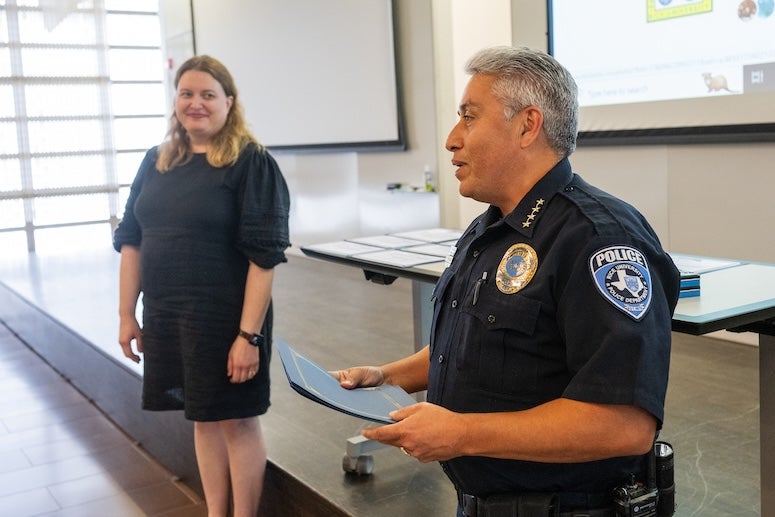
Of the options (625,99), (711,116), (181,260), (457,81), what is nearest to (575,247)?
(181,260)

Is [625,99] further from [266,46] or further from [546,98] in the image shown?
[266,46]

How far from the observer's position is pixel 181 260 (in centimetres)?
238

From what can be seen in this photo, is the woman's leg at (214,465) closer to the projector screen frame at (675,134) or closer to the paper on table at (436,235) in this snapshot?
the paper on table at (436,235)

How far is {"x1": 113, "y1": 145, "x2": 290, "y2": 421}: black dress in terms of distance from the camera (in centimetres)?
236

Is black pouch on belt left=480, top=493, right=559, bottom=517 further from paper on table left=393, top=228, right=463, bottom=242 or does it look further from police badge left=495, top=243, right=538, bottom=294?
paper on table left=393, top=228, right=463, bottom=242

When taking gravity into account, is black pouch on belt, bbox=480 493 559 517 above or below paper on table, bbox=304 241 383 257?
below

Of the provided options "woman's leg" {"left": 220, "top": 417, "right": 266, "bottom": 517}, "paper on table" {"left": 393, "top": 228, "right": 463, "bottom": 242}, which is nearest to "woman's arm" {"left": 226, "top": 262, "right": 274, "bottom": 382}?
"woman's leg" {"left": 220, "top": 417, "right": 266, "bottom": 517}

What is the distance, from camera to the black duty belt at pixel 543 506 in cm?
128

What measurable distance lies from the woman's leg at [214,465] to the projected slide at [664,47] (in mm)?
2834

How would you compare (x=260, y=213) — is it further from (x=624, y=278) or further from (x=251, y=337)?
(x=624, y=278)

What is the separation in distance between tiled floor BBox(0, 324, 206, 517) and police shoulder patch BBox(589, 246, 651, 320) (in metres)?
2.44

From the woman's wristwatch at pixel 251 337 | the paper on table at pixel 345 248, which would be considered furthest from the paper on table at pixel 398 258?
the woman's wristwatch at pixel 251 337

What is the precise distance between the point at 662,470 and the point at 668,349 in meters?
0.31

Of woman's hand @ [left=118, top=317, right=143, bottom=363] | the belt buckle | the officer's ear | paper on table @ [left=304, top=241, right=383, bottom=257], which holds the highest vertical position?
the officer's ear
